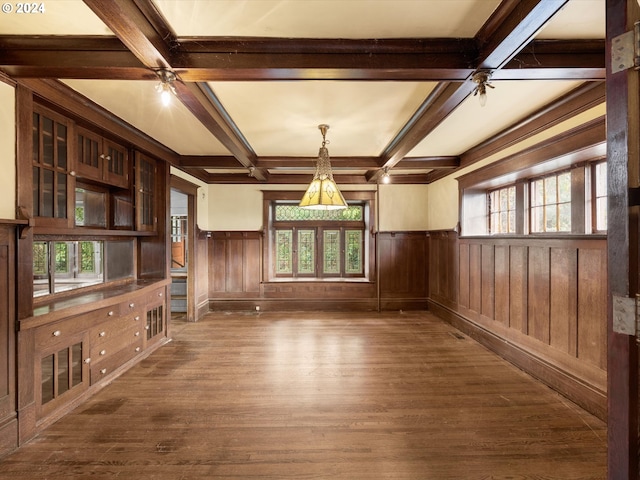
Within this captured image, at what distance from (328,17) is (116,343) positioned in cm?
338

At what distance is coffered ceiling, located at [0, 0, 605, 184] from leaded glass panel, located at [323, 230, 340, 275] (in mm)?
3449

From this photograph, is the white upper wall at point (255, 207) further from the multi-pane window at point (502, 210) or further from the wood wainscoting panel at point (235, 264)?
the multi-pane window at point (502, 210)

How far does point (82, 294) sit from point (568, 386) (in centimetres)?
462

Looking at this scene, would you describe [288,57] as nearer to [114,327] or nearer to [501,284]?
[114,327]

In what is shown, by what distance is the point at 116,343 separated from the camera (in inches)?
120

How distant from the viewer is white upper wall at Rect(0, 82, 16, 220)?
6.62ft

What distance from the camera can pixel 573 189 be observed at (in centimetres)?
292

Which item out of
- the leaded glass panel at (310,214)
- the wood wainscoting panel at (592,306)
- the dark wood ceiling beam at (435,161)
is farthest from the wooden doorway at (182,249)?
the wood wainscoting panel at (592,306)

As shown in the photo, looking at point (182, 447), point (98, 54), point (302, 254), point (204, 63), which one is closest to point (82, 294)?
point (182, 447)

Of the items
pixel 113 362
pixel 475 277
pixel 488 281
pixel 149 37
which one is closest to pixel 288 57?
pixel 149 37

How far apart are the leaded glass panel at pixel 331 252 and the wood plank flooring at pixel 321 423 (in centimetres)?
251

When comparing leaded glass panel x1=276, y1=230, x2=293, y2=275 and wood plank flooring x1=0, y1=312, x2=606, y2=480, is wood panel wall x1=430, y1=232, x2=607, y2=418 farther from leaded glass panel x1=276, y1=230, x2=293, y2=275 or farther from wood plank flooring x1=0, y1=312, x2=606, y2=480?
leaded glass panel x1=276, y1=230, x2=293, y2=275

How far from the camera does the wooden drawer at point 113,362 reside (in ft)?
9.08

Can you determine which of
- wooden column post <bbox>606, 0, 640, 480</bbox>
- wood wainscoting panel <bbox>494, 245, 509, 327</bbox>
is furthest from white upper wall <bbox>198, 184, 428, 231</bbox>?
wooden column post <bbox>606, 0, 640, 480</bbox>
